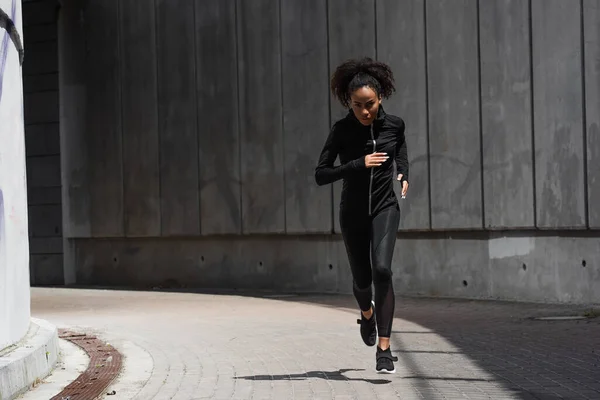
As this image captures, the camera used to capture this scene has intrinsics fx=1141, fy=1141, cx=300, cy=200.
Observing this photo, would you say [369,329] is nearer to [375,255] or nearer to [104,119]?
[375,255]

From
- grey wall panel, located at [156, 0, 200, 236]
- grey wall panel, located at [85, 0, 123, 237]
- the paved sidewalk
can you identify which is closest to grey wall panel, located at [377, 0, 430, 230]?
the paved sidewalk

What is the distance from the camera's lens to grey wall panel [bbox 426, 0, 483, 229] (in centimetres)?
1460

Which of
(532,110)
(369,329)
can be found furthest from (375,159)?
(532,110)

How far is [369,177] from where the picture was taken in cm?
727

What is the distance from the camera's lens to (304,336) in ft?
34.4

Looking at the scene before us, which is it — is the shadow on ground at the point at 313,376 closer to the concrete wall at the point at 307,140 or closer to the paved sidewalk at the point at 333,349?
the paved sidewalk at the point at 333,349

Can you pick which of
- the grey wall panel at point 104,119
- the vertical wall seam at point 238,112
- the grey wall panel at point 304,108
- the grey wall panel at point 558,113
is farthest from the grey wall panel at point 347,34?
the grey wall panel at point 104,119

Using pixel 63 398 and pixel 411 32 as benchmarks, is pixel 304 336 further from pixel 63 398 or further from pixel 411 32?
pixel 411 32

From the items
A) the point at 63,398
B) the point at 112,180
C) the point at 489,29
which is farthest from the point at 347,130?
the point at 112,180

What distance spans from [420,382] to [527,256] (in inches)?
281

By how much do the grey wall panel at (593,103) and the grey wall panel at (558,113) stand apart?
11 cm

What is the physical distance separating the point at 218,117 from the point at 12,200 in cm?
1055

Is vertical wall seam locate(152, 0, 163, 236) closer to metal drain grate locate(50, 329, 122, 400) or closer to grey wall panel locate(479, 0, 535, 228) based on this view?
grey wall panel locate(479, 0, 535, 228)

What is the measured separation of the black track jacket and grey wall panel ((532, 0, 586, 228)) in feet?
21.2
